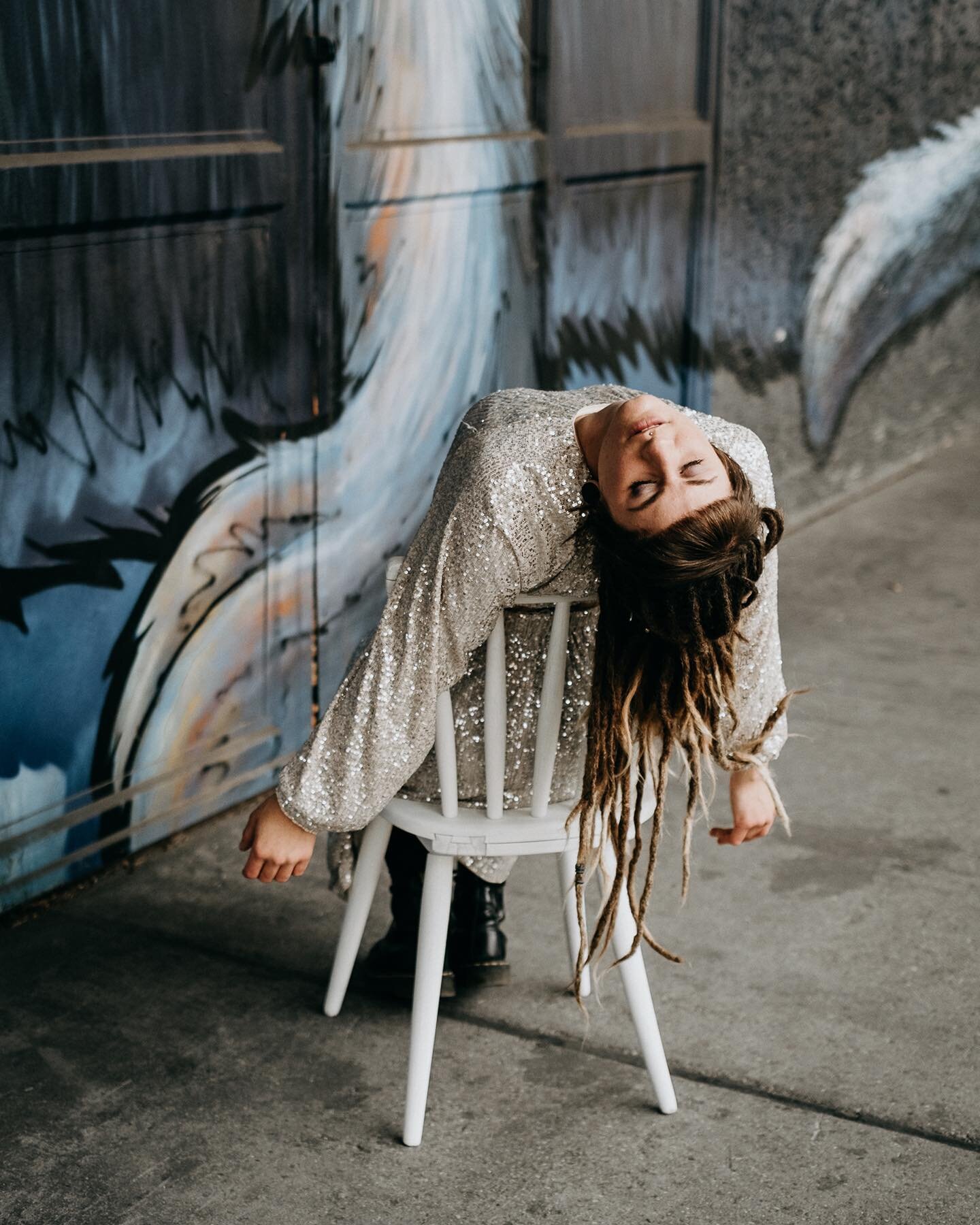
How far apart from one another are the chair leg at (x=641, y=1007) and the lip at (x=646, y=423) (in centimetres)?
66

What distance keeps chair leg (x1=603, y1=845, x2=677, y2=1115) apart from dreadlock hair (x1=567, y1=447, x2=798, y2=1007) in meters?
0.12

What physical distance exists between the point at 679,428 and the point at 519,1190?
1072 millimetres

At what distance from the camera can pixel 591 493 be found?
203 cm

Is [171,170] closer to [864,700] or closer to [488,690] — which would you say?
[488,690]

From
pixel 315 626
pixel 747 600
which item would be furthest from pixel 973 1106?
pixel 315 626

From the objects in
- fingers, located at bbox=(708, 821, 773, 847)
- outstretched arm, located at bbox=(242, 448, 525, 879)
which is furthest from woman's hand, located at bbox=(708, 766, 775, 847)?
outstretched arm, located at bbox=(242, 448, 525, 879)

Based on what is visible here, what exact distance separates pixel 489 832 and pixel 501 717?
17cm

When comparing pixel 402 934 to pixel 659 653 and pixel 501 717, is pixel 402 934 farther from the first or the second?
pixel 659 653

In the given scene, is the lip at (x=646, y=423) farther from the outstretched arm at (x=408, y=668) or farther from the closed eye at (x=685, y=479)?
the outstretched arm at (x=408, y=668)

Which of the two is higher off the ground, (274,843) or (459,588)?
(459,588)

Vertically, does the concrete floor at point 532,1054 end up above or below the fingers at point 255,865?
below

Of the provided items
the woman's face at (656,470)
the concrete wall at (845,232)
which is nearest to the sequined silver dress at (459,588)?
the woman's face at (656,470)

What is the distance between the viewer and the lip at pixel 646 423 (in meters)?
1.96

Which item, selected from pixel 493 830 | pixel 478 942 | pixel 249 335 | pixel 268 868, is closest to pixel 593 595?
pixel 493 830
